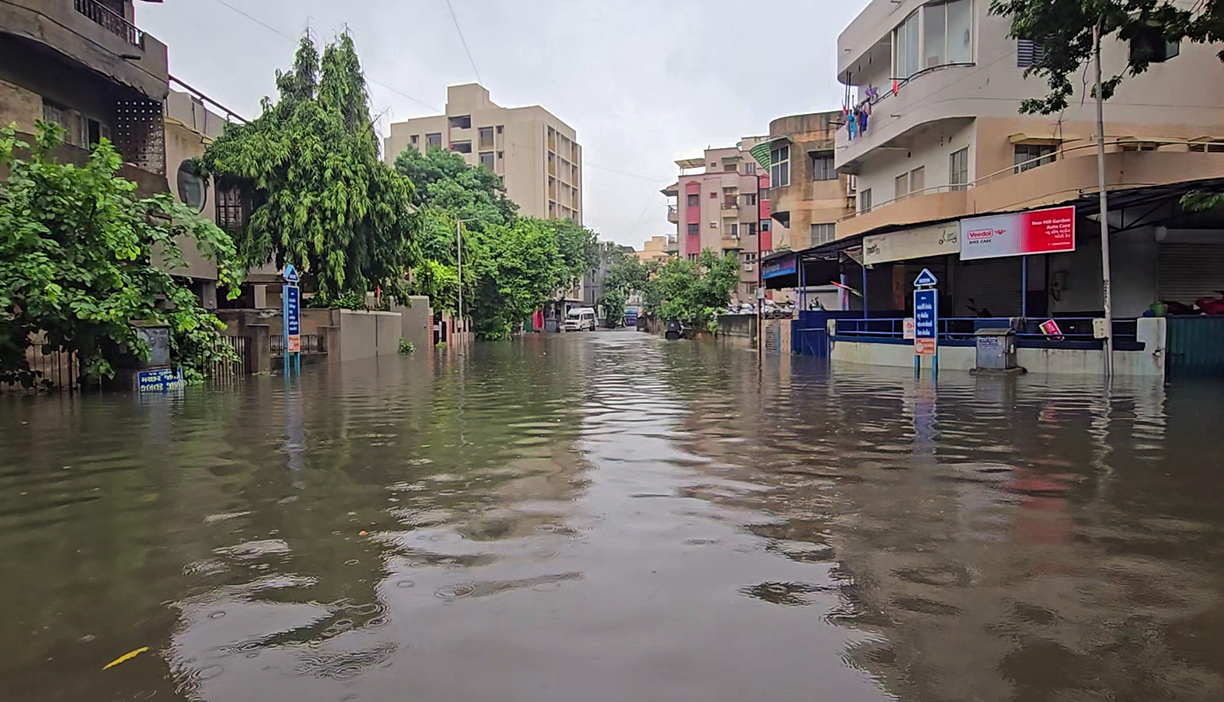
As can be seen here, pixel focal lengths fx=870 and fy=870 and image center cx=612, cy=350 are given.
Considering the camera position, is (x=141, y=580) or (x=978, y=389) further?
(x=978, y=389)

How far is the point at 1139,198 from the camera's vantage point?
731 inches

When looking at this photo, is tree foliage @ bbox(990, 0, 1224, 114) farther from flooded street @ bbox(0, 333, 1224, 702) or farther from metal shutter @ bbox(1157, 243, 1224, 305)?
metal shutter @ bbox(1157, 243, 1224, 305)

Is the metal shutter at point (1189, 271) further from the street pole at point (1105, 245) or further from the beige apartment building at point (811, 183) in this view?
the beige apartment building at point (811, 183)

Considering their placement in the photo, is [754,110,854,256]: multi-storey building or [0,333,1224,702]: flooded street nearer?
[0,333,1224,702]: flooded street

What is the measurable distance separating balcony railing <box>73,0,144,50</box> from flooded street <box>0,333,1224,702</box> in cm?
1312

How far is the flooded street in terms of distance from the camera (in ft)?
12.0

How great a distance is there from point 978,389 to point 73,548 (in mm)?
14969

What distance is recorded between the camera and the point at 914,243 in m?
23.7

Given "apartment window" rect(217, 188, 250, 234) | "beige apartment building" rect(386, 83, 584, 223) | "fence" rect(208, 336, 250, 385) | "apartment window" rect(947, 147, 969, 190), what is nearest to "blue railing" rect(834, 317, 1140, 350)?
"apartment window" rect(947, 147, 969, 190)

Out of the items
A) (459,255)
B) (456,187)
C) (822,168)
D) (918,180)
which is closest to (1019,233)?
(918,180)

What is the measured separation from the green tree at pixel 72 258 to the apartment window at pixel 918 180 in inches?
872

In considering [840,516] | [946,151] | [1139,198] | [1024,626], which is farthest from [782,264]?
[1024,626]

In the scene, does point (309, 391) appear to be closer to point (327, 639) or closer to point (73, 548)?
point (73, 548)

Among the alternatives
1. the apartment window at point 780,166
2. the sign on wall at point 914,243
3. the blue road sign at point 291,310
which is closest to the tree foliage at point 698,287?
the apartment window at point 780,166
